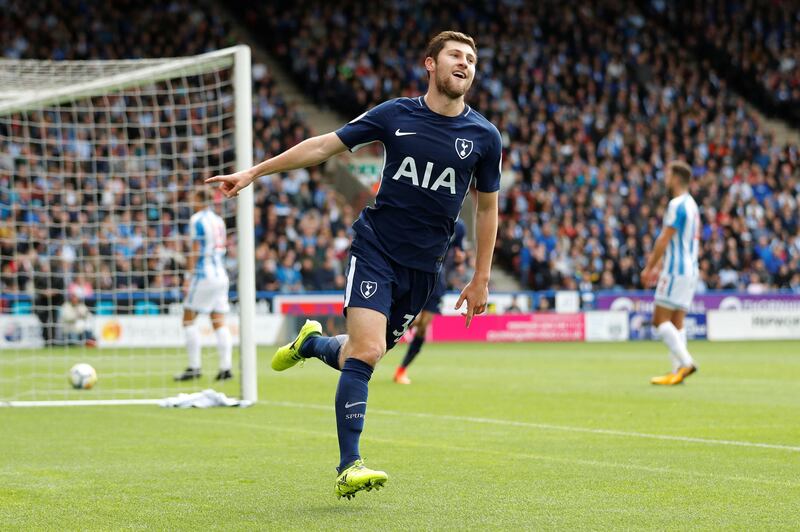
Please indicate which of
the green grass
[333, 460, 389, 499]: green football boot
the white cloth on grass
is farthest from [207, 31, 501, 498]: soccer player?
the white cloth on grass

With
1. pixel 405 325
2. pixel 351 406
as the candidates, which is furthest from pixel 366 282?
pixel 351 406

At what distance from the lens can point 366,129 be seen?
21.1ft

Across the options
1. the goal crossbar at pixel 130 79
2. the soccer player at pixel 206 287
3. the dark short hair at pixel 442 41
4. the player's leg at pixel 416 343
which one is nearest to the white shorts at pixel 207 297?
the soccer player at pixel 206 287

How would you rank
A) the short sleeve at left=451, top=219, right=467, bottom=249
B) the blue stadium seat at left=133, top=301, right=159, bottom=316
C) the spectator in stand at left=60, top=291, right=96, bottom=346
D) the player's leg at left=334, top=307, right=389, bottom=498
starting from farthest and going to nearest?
the spectator in stand at left=60, top=291, right=96, bottom=346 < the blue stadium seat at left=133, top=301, right=159, bottom=316 < the short sleeve at left=451, top=219, right=467, bottom=249 < the player's leg at left=334, top=307, right=389, bottom=498

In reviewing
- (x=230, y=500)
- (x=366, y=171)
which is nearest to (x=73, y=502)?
(x=230, y=500)

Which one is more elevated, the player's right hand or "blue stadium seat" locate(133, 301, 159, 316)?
the player's right hand

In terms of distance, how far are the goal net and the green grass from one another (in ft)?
9.09

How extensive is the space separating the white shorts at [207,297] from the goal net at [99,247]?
59 centimetres

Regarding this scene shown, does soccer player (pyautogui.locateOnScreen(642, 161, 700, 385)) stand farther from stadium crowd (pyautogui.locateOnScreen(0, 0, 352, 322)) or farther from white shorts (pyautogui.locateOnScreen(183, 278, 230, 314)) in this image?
stadium crowd (pyautogui.locateOnScreen(0, 0, 352, 322))

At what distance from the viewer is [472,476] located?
7.12 m

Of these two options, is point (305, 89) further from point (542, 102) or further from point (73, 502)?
point (73, 502)

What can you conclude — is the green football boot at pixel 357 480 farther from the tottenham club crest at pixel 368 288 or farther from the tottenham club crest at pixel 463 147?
the tottenham club crest at pixel 463 147

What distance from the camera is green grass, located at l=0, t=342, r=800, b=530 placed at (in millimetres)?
5848

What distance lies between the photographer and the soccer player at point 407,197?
6.33 m
